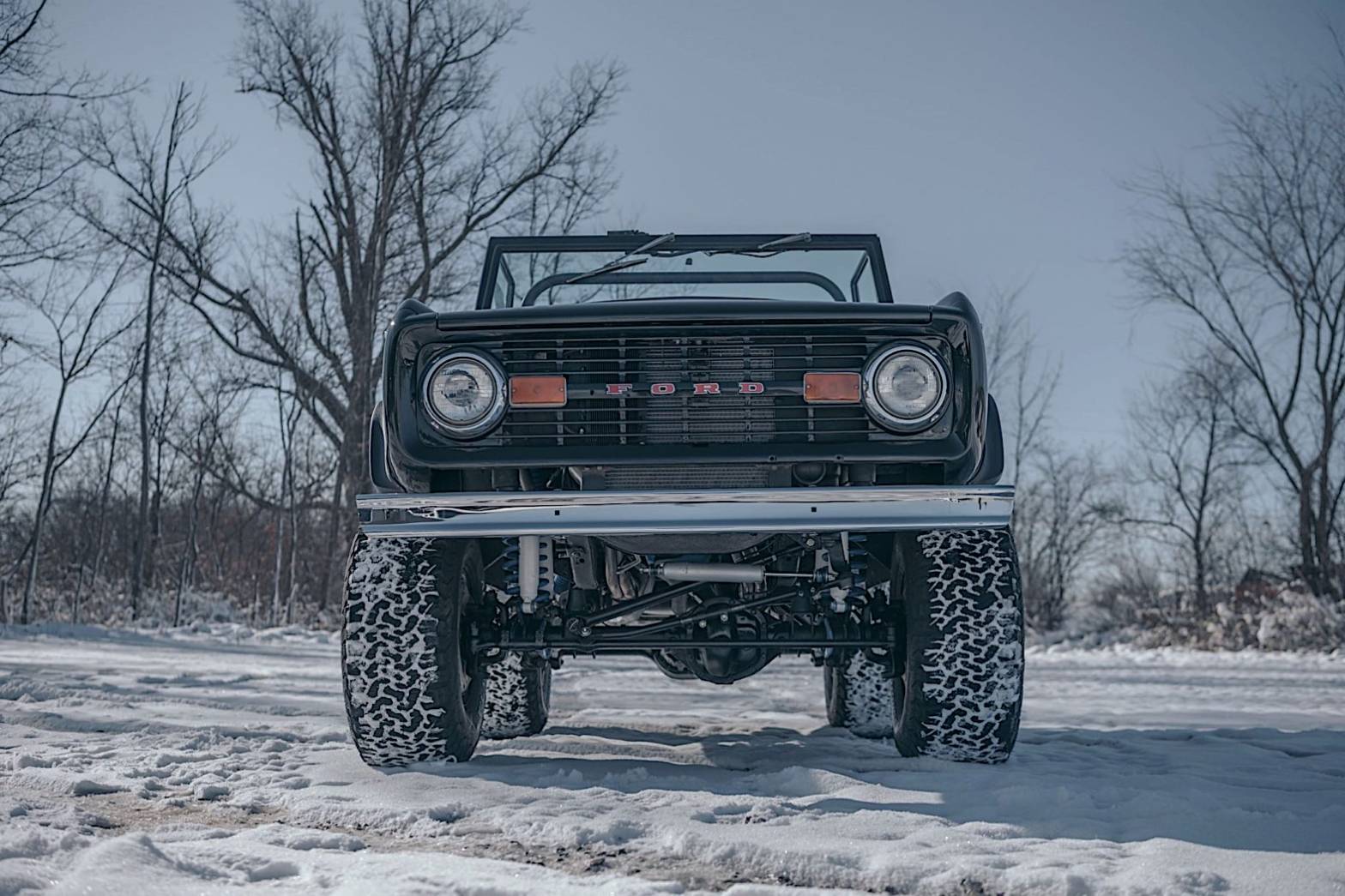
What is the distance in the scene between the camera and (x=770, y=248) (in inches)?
177

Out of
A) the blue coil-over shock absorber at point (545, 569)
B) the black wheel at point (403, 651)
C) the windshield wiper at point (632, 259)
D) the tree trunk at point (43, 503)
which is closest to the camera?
the black wheel at point (403, 651)

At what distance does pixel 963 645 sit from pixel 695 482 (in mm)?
844

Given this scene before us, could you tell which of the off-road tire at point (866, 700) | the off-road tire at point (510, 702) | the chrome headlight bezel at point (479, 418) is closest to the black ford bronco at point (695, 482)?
the chrome headlight bezel at point (479, 418)

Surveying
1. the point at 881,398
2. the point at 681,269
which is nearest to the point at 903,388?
the point at 881,398

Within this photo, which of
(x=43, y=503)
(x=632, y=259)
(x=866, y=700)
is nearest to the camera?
(x=632, y=259)

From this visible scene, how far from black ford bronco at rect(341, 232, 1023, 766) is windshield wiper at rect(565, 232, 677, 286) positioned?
1405mm

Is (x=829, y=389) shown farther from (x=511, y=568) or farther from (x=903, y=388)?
(x=511, y=568)

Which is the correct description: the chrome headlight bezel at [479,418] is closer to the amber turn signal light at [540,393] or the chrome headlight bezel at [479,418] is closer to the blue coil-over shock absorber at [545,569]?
the amber turn signal light at [540,393]

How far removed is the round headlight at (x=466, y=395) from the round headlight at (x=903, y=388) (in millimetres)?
986

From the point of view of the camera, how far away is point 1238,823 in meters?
2.24

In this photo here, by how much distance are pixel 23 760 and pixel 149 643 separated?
8733 mm

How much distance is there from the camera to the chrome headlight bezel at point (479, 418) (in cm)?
288

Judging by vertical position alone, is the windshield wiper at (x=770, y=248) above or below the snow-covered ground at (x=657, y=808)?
above

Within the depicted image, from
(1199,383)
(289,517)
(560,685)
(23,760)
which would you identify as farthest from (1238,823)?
(289,517)
